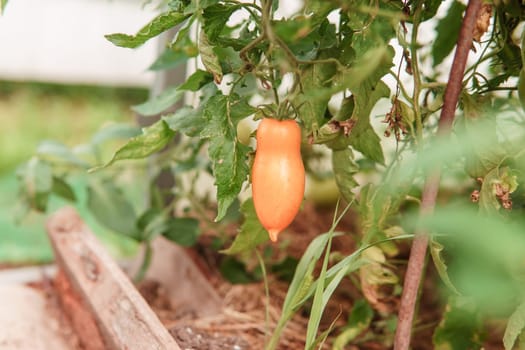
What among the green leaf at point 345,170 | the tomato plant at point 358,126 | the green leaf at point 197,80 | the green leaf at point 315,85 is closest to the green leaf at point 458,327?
the tomato plant at point 358,126

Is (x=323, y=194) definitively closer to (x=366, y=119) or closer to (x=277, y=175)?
(x=366, y=119)

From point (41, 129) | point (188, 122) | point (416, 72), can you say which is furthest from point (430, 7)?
point (41, 129)

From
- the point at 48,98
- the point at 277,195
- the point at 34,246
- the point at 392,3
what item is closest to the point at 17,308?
the point at 34,246

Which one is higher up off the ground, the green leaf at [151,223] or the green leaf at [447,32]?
the green leaf at [447,32]

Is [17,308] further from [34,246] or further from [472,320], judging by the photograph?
[472,320]

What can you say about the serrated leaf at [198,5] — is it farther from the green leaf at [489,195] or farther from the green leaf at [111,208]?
the green leaf at [111,208]

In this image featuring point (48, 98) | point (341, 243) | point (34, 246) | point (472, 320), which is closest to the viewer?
point (472, 320)
